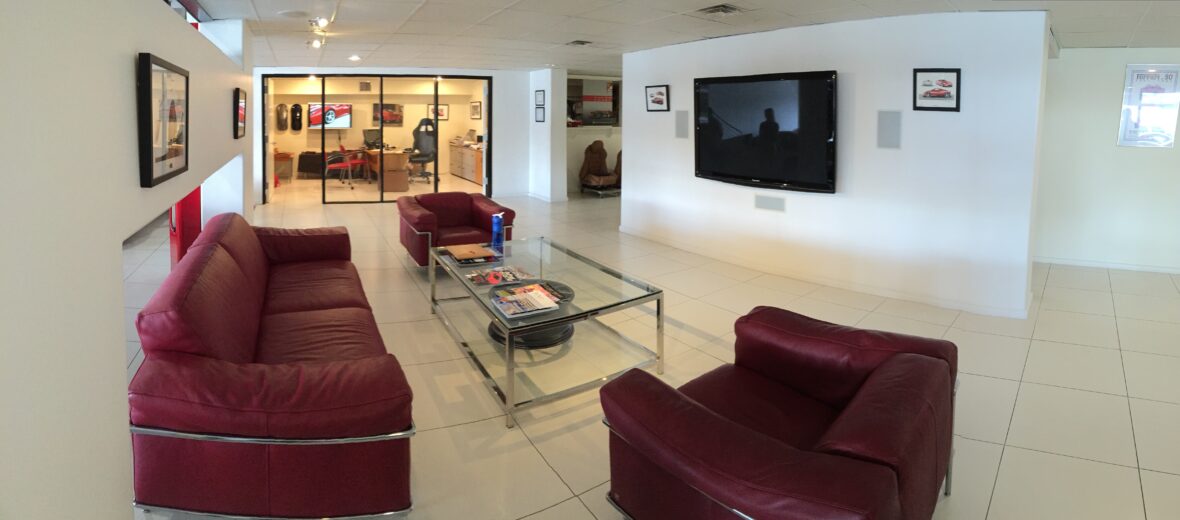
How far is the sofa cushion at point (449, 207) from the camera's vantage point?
6.55 meters

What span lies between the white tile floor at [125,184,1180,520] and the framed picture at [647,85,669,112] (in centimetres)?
213

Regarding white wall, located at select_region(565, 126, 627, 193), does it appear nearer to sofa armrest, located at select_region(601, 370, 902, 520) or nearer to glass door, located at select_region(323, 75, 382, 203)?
glass door, located at select_region(323, 75, 382, 203)

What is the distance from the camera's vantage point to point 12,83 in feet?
4.37

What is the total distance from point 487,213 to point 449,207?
1.53 ft

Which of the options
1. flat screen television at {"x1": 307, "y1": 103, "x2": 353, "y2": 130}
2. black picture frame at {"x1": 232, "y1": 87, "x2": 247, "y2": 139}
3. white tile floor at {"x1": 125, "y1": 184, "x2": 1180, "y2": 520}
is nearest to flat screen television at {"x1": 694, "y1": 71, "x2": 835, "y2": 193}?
white tile floor at {"x1": 125, "y1": 184, "x2": 1180, "y2": 520}

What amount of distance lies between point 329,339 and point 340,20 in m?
3.86

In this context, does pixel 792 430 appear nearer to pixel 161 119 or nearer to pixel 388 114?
pixel 161 119

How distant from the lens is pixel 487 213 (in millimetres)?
6434

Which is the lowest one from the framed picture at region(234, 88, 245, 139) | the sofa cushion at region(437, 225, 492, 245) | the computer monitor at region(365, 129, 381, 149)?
the sofa cushion at region(437, 225, 492, 245)

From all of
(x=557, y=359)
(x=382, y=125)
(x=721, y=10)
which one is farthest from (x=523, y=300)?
(x=382, y=125)

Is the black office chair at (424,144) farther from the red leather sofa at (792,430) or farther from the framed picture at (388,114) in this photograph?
the red leather sofa at (792,430)

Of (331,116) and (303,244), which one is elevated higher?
(331,116)

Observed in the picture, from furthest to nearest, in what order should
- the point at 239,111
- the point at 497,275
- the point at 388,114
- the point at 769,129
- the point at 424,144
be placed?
the point at 424,144, the point at 388,114, the point at 769,129, the point at 239,111, the point at 497,275

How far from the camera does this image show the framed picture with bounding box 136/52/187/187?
235 cm
